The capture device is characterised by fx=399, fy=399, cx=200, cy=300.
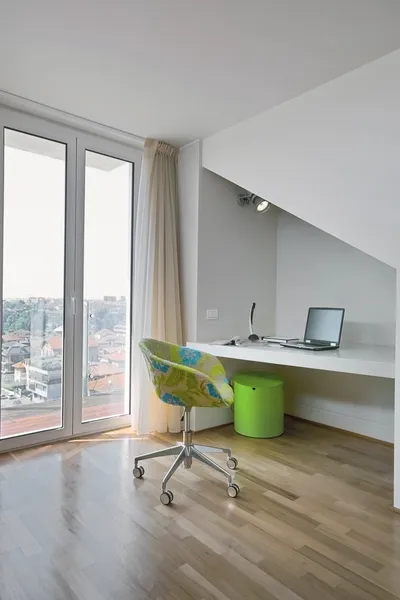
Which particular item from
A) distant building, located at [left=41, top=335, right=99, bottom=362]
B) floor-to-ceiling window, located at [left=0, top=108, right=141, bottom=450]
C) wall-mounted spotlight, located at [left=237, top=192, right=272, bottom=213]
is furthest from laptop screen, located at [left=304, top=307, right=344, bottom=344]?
distant building, located at [left=41, top=335, right=99, bottom=362]

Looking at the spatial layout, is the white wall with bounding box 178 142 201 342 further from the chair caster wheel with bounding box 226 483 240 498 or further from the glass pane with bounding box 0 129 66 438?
the chair caster wheel with bounding box 226 483 240 498

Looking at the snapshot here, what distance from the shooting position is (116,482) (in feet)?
8.02

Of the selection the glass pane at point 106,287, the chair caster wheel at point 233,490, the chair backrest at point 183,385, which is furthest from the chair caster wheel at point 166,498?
the glass pane at point 106,287

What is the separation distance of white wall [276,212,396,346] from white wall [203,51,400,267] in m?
0.90

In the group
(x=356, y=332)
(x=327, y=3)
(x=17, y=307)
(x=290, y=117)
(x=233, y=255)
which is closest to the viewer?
(x=327, y=3)

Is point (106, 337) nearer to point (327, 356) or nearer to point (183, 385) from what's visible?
point (183, 385)

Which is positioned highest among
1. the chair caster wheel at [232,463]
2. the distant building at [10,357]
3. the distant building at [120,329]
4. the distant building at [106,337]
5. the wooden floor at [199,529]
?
the distant building at [120,329]

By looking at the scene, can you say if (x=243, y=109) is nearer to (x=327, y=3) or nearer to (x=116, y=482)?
(x=327, y=3)

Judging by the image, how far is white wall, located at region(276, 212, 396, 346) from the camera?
3.19m

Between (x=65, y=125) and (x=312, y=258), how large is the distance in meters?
2.39

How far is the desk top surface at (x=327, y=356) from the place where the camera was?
232 cm

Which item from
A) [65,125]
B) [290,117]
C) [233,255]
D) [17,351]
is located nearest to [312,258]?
[233,255]

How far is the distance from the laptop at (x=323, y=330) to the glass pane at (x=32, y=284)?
6.13ft

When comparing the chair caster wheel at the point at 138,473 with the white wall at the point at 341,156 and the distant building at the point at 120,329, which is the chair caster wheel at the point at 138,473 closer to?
the distant building at the point at 120,329
